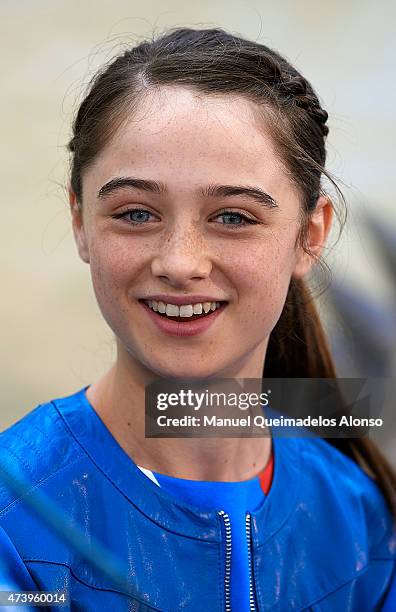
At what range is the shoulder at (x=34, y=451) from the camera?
1.38 m

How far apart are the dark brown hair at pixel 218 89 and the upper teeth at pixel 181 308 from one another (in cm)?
24

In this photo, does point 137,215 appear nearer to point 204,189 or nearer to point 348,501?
point 204,189

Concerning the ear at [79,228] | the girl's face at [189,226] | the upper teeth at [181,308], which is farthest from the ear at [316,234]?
the ear at [79,228]

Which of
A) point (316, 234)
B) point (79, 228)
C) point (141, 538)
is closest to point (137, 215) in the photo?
point (79, 228)

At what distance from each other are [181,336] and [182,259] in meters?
0.13

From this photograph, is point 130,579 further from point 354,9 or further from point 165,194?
point 354,9

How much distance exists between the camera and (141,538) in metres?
1.42

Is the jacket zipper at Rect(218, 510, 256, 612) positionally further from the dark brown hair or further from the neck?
the dark brown hair

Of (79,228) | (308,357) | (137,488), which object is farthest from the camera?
(308,357)

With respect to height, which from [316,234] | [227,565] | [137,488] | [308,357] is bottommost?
[227,565]

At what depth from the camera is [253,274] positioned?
1.39 meters

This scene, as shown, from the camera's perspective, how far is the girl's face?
4.42ft

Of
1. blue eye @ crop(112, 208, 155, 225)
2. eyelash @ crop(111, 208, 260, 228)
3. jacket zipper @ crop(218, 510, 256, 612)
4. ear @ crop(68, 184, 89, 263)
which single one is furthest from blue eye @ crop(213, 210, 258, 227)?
jacket zipper @ crop(218, 510, 256, 612)

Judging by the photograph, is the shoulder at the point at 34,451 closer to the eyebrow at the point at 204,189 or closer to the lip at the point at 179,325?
the lip at the point at 179,325
